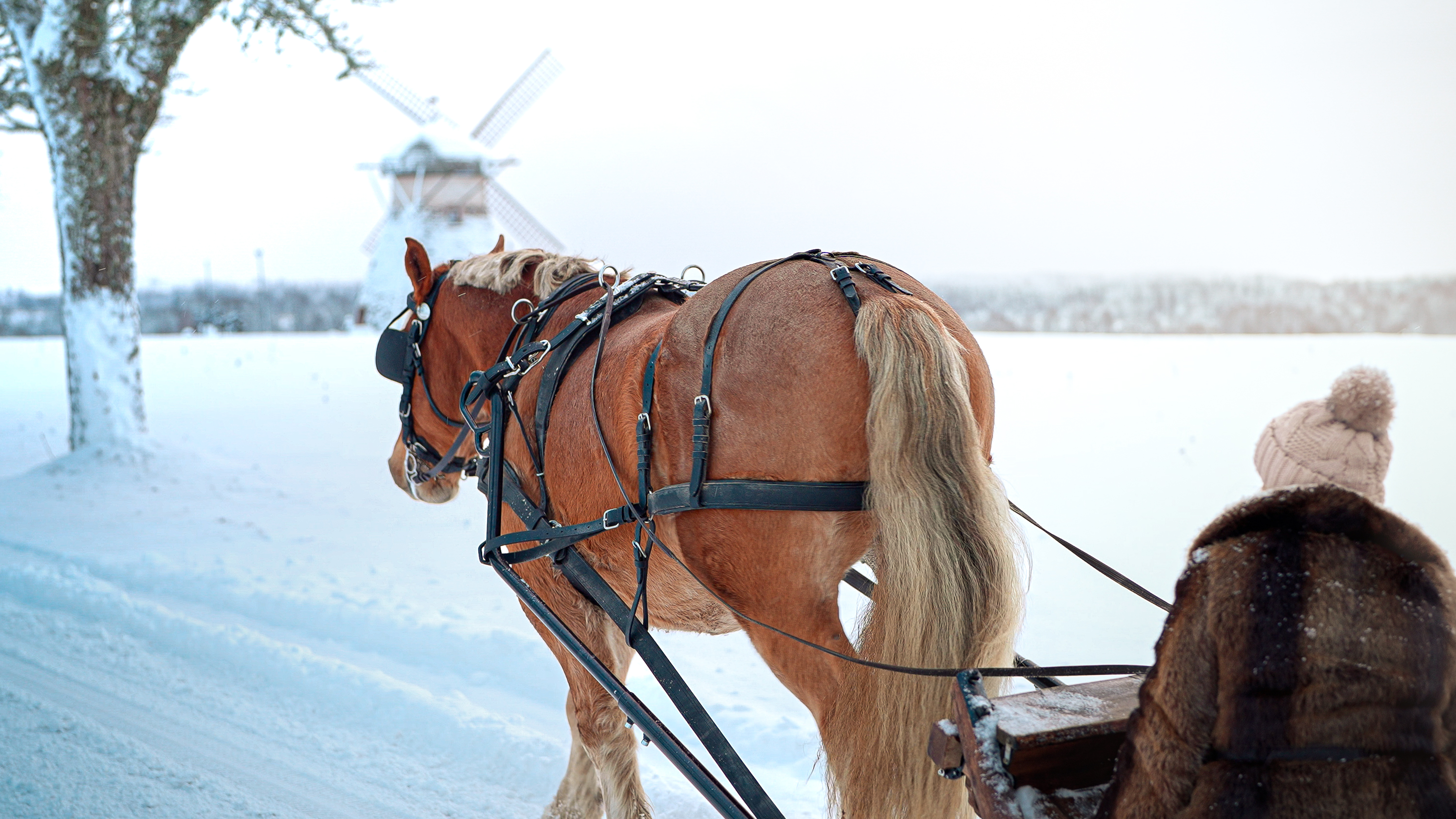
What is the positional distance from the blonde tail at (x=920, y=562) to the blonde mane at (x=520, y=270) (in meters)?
1.48

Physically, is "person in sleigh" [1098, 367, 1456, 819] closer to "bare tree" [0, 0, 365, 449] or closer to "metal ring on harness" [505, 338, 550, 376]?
"metal ring on harness" [505, 338, 550, 376]

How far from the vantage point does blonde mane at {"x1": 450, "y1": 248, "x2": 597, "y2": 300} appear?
9.29 feet

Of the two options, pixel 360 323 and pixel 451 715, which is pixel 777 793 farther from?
pixel 360 323

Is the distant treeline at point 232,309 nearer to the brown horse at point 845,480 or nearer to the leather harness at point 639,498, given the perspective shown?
the leather harness at point 639,498

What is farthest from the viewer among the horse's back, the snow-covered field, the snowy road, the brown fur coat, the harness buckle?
the snow-covered field

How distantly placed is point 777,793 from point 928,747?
5.76 ft

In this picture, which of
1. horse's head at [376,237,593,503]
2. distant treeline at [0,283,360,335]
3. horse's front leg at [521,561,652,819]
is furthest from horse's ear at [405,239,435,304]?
distant treeline at [0,283,360,335]

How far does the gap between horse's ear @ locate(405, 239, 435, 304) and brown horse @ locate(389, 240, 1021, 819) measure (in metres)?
1.34

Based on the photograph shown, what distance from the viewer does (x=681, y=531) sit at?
190 centimetres

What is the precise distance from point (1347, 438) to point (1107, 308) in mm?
13507

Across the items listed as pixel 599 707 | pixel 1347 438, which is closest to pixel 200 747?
pixel 599 707

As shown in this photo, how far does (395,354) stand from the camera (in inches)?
127

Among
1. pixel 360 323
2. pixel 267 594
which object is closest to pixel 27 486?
pixel 267 594

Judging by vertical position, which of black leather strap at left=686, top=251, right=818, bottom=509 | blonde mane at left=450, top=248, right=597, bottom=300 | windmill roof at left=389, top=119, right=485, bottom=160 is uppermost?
windmill roof at left=389, top=119, right=485, bottom=160
